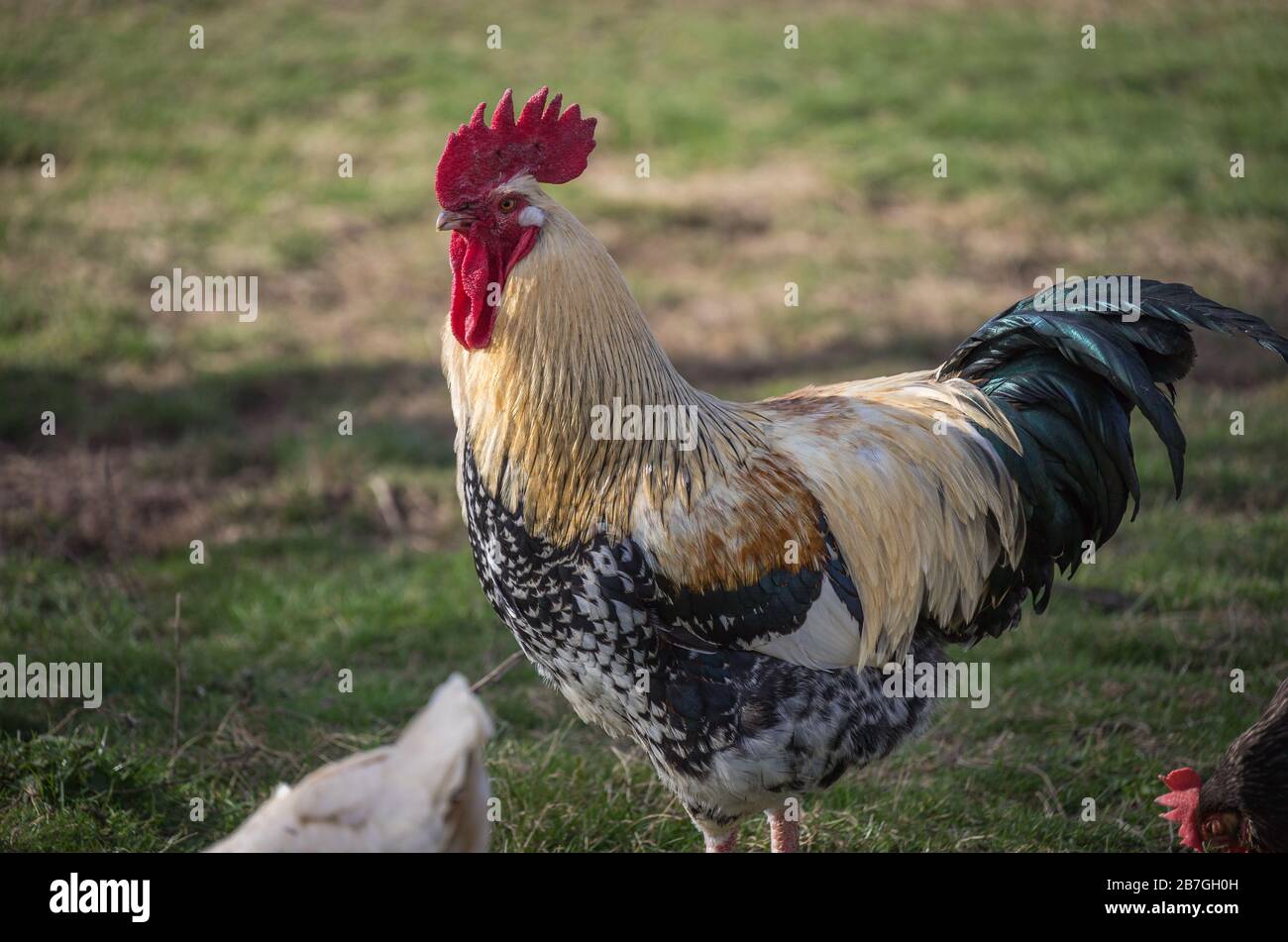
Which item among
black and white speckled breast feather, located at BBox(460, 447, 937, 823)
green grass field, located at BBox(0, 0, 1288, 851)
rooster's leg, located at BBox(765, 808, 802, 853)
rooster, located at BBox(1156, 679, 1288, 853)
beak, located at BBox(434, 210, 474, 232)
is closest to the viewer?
black and white speckled breast feather, located at BBox(460, 447, 937, 823)

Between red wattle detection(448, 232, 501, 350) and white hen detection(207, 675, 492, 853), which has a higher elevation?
red wattle detection(448, 232, 501, 350)

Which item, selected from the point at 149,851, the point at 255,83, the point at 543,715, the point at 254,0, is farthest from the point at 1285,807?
the point at 254,0

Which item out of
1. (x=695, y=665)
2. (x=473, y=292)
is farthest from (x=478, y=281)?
(x=695, y=665)

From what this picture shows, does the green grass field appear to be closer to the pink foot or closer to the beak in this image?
→ the pink foot

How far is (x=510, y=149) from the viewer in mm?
3883

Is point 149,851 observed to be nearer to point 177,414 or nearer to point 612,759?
point 612,759

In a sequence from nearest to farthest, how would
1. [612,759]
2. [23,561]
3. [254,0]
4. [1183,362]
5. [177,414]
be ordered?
1. [1183,362]
2. [612,759]
3. [23,561]
4. [177,414]
5. [254,0]

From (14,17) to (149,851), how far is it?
12071 mm

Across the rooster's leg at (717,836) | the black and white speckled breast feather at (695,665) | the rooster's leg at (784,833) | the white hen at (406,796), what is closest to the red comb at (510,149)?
the black and white speckled breast feather at (695,665)

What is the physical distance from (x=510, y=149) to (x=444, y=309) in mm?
6101

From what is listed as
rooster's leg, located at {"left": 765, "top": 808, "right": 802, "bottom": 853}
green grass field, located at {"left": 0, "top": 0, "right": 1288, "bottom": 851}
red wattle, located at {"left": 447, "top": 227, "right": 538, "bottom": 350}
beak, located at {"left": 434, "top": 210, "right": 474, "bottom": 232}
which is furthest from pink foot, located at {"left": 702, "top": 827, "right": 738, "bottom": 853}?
beak, located at {"left": 434, "top": 210, "right": 474, "bottom": 232}

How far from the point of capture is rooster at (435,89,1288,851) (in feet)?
12.1

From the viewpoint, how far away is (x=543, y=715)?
5430mm
